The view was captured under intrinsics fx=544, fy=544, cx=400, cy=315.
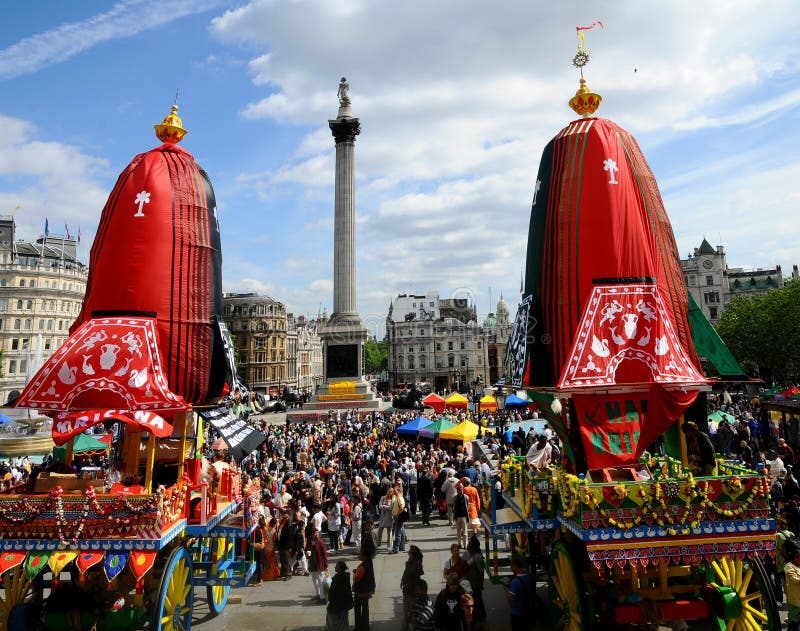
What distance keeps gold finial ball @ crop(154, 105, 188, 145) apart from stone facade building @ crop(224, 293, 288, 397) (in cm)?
8085

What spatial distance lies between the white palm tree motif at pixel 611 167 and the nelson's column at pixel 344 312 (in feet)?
138

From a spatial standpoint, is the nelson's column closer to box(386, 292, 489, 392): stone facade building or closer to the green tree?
A: box(386, 292, 489, 392): stone facade building

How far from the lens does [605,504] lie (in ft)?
23.0

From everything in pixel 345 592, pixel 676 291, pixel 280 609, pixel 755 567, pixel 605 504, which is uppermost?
pixel 676 291

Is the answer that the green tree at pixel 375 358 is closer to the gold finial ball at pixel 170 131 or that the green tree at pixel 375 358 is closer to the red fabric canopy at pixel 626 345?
the gold finial ball at pixel 170 131

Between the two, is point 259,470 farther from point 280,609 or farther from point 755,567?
point 755,567

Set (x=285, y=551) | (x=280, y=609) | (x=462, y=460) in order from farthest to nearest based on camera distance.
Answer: (x=462, y=460) < (x=285, y=551) < (x=280, y=609)

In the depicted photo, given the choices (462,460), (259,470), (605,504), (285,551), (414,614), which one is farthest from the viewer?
(259,470)

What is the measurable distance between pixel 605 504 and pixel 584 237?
4390mm

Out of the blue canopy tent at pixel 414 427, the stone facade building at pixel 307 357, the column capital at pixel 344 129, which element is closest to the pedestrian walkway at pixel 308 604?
the blue canopy tent at pixel 414 427

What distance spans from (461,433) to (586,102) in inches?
642

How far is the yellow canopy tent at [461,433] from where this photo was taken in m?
23.9

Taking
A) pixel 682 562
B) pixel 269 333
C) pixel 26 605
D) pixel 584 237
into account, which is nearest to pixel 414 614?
pixel 682 562

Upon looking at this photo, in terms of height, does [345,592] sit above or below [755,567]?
below
